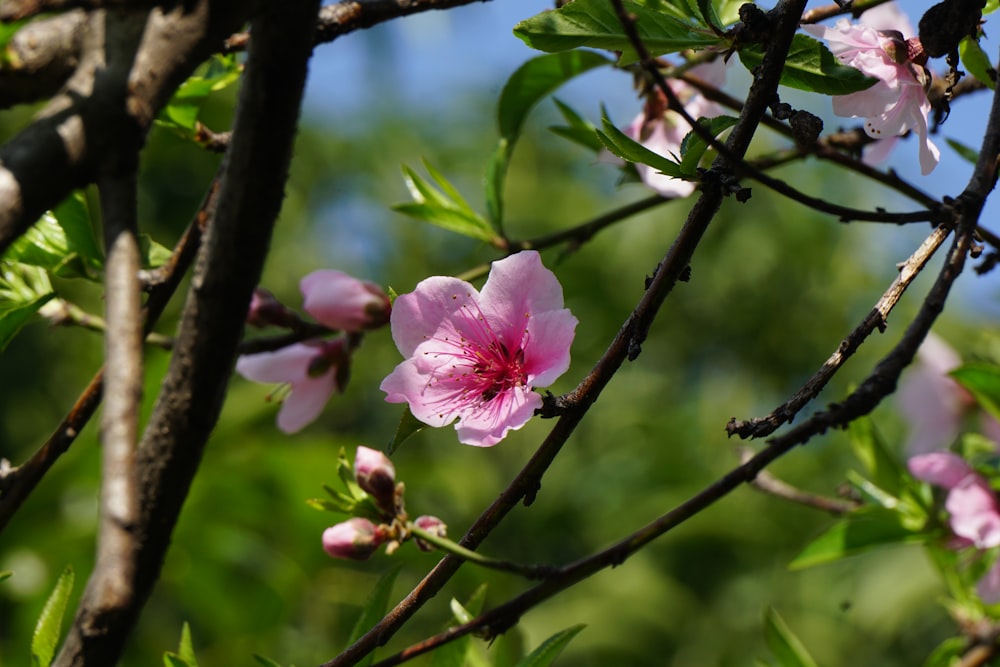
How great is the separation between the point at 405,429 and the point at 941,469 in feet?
2.45

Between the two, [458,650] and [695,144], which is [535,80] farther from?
[458,650]

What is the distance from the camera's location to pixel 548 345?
0.85 meters

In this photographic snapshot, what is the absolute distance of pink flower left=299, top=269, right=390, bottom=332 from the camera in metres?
1.11

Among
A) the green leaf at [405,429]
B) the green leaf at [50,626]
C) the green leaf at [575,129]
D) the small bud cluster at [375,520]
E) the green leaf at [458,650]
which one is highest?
the green leaf at [575,129]

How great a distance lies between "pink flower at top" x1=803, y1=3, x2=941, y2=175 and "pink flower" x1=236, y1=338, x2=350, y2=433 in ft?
1.98

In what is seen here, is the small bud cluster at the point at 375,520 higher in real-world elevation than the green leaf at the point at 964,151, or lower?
lower

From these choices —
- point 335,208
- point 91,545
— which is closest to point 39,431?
point 335,208

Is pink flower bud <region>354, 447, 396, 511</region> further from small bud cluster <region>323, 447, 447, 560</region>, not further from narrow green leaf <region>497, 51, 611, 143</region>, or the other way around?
narrow green leaf <region>497, 51, 611, 143</region>

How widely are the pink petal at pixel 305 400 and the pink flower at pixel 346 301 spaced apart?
0.35 ft

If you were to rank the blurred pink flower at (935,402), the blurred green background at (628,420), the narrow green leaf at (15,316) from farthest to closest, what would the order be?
the blurred green background at (628,420), the blurred pink flower at (935,402), the narrow green leaf at (15,316)

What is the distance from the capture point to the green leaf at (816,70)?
76 centimetres

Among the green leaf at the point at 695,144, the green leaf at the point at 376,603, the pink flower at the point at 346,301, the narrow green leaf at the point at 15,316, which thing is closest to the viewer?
the green leaf at the point at 695,144

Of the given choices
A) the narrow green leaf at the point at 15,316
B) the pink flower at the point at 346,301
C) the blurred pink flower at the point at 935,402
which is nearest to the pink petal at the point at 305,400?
the pink flower at the point at 346,301

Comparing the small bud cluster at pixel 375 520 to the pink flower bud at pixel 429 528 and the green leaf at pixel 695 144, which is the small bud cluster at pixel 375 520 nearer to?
the pink flower bud at pixel 429 528
